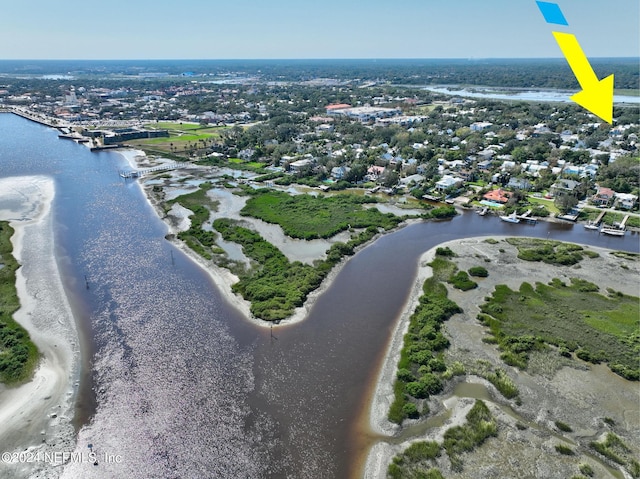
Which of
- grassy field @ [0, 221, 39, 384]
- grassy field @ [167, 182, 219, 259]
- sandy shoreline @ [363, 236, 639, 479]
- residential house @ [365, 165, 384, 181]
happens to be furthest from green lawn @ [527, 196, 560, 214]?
grassy field @ [0, 221, 39, 384]

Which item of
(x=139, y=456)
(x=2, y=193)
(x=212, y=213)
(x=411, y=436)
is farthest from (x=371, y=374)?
(x=2, y=193)

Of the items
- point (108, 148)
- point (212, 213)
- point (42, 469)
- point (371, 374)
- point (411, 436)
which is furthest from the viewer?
point (108, 148)

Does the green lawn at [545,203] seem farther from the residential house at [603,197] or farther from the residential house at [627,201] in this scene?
the residential house at [627,201]

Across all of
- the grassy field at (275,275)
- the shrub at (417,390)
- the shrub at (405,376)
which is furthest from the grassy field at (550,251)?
the shrub at (417,390)

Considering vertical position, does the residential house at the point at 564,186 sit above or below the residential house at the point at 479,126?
below

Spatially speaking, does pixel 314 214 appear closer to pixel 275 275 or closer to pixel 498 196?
pixel 275 275

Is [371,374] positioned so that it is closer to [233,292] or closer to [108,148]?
[233,292]

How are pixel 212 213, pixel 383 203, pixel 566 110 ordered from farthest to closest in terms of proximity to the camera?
pixel 566 110
pixel 383 203
pixel 212 213

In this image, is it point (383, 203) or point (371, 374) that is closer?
point (371, 374)
